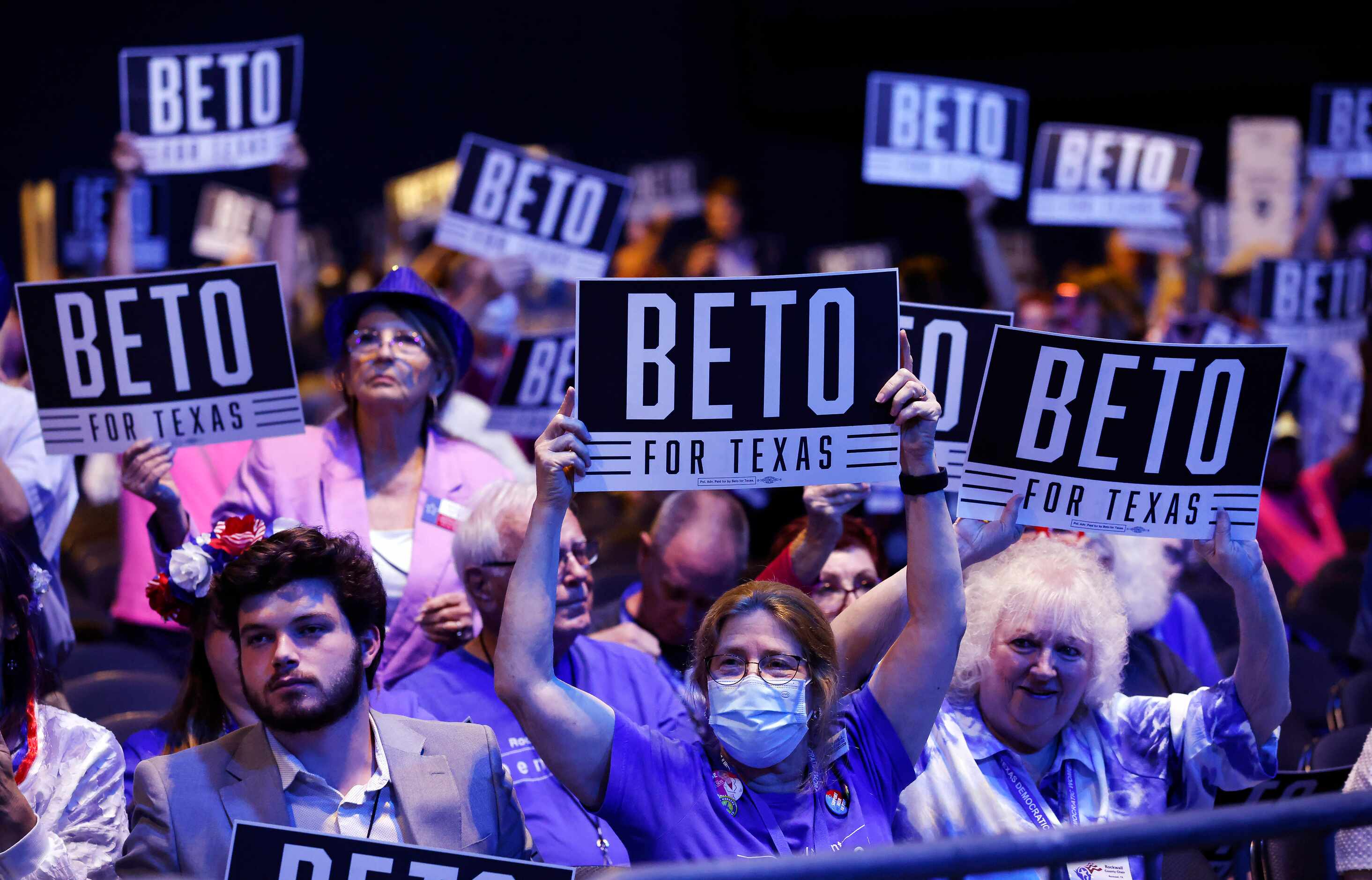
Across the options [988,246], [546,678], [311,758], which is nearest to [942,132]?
[988,246]

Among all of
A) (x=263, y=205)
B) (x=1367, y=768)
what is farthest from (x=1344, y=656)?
(x=263, y=205)

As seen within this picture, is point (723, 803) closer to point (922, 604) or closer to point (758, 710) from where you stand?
point (758, 710)

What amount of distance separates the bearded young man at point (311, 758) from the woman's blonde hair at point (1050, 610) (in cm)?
106

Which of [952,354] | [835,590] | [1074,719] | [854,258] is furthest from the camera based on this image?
[854,258]

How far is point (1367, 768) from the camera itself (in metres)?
3.02

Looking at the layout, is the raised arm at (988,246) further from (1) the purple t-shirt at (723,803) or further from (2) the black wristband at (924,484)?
(1) the purple t-shirt at (723,803)

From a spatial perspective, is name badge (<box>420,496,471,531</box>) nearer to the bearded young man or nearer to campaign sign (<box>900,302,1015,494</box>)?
the bearded young man

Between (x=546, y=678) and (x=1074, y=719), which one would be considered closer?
(x=546, y=678)

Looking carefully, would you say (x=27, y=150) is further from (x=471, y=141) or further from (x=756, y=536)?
(x=756, y=536)

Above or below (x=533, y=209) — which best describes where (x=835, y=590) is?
Answer: below

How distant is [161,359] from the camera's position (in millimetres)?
3771

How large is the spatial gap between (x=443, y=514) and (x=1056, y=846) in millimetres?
2231

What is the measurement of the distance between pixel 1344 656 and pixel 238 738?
403 centimetres

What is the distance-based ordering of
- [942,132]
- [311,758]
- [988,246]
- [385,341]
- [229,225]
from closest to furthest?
[311,758] < [385,341] < [942,132] < [988,246] < [229,225]
